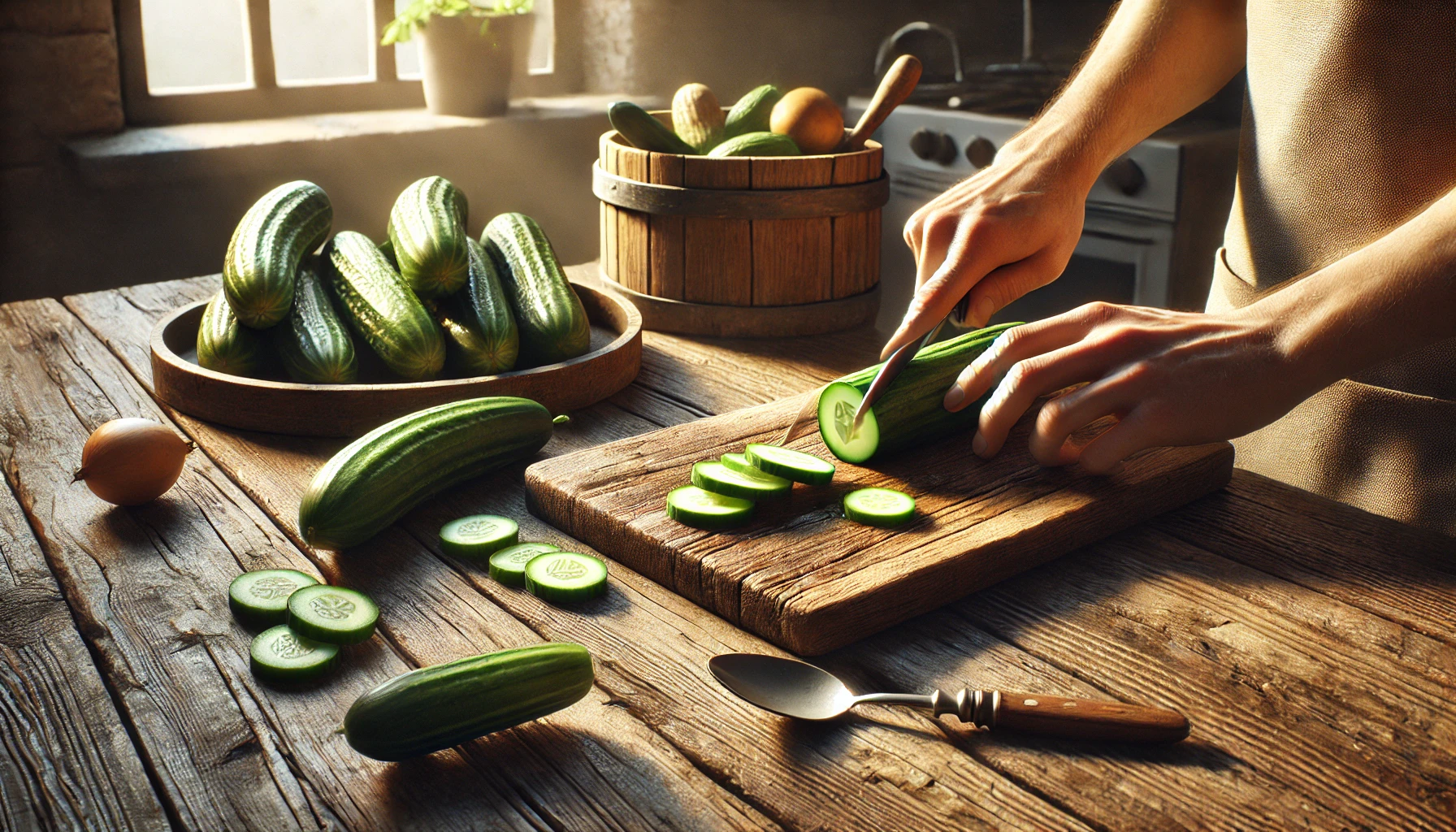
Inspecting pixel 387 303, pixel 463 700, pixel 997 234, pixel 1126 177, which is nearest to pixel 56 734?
pixel 463 700

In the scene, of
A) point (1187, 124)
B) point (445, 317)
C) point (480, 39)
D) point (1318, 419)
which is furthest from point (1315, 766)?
point (480, 39)

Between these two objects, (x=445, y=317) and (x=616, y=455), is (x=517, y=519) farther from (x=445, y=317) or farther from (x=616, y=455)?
(x=445, y=317)

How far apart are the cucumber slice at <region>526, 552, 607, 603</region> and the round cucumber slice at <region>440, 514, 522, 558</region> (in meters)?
0.07

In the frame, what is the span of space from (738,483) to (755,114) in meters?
1.04

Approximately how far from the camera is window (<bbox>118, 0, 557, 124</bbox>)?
3.51m

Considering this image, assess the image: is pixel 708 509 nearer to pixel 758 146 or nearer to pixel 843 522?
pixel 843 522

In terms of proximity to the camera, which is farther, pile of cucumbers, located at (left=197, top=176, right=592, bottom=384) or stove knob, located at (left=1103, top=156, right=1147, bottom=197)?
stove knob, located at (left=1103, top=156, right=1147, bottom=197)

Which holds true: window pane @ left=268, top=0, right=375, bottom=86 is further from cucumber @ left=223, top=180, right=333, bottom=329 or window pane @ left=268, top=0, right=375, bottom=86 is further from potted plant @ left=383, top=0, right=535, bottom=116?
cucumber @ left=223, top=180, right=333, bottom=329

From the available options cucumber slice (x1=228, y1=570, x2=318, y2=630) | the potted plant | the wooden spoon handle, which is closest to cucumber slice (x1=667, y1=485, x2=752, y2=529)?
cucumber slice (x1=228, y1=570, x2=318, y2=630)

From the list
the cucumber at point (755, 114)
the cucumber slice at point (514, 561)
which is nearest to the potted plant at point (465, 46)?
the cucumber at point (755, 114)

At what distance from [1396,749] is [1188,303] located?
2748 mm

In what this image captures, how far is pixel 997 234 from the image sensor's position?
1.54 meters

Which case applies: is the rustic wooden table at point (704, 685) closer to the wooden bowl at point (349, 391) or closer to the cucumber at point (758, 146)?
the wooden bowl at point (349, 391)

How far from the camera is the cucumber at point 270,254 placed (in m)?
1.53
